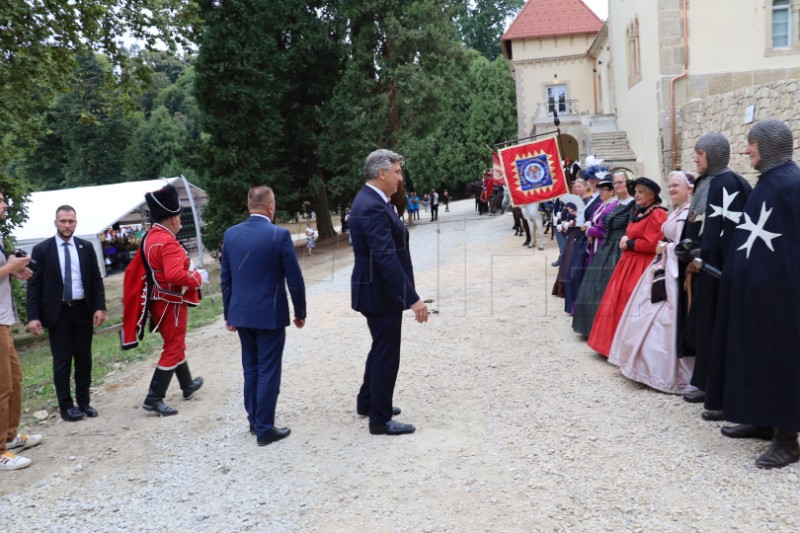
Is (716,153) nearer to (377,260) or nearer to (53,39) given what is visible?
(377,260)

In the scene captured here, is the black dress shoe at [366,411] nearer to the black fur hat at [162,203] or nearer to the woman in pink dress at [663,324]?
the woman in pink dress at [663,324]

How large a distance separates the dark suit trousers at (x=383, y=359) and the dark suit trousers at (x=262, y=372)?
2.38 ft

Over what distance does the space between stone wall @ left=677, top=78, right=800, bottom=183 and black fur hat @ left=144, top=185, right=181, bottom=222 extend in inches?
392

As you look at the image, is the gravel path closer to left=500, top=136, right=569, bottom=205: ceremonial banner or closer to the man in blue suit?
the man in blue suit

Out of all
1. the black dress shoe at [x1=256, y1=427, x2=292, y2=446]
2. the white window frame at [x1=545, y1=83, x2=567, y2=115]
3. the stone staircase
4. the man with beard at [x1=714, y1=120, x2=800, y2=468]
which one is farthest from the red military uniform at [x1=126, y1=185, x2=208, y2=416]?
the white window frame at [x1=545, y1=83, x2=567, y2=115]

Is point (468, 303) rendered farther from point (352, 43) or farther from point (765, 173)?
point (352, 43)

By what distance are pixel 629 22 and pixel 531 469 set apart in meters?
22.1

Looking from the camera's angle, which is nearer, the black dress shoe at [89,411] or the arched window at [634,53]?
the black dress shoe at [89,411]

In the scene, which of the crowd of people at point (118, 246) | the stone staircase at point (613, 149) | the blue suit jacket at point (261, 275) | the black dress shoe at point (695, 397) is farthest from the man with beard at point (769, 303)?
the crowd of people at point (118, 246)

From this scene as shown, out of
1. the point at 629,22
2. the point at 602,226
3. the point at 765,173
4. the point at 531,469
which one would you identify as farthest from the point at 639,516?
the point at 629,22

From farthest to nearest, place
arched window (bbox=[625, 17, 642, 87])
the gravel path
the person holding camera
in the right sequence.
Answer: arched window (bbox=[625, 17, 642, 87]), the person holding camera, the gravel path

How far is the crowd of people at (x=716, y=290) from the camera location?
370cm

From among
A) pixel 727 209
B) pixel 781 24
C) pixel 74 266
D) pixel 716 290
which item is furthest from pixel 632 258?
pixel 781 24

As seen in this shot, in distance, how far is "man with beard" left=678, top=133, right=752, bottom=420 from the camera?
4.20 meters
